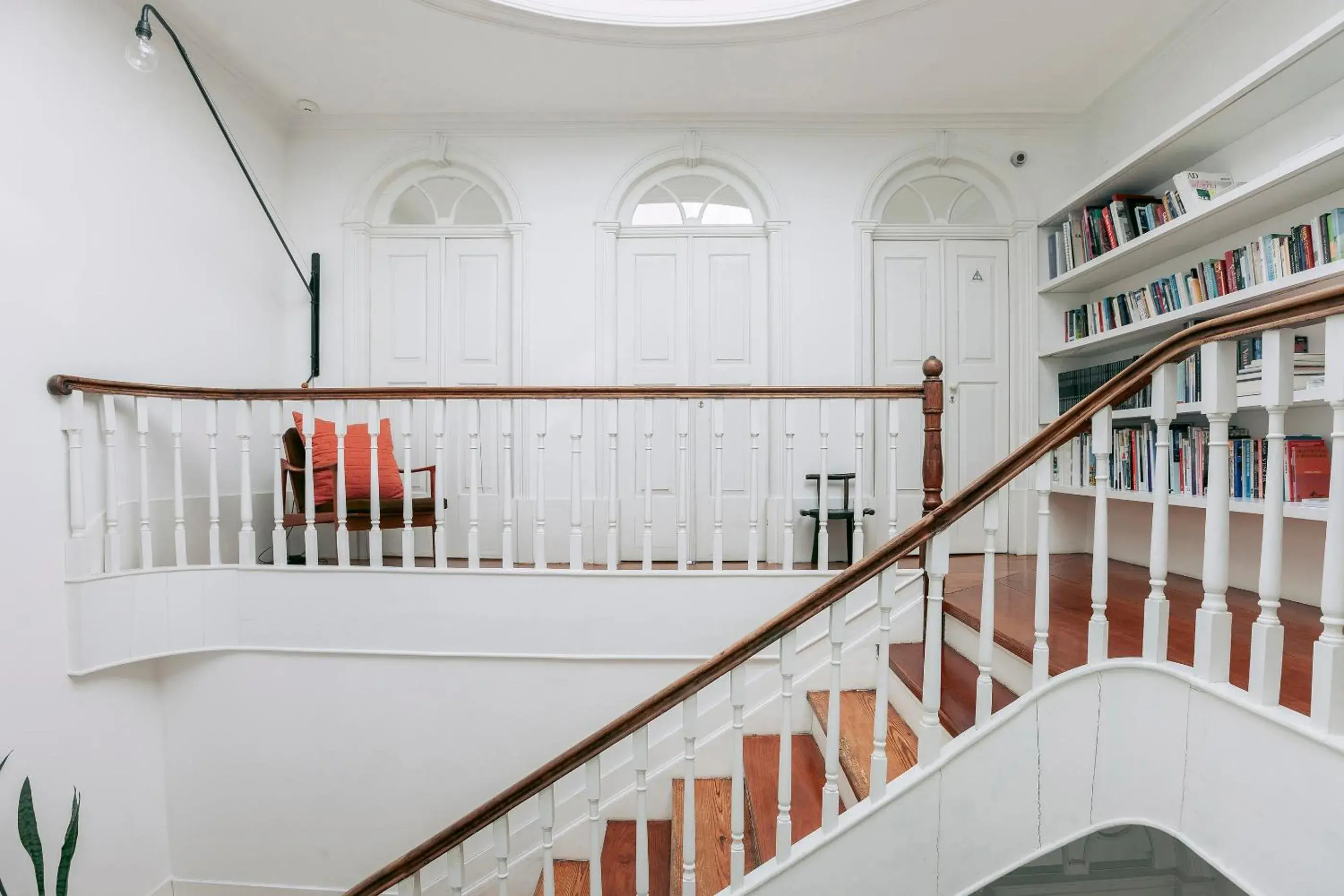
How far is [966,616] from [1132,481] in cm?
133

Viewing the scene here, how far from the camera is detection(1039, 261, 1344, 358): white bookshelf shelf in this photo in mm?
2367

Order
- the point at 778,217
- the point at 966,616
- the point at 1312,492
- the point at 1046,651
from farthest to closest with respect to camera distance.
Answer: the point at 778,217
the point at 966,616
the point at 1312,492
the point at 1046,651

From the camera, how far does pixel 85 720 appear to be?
2.67 meters

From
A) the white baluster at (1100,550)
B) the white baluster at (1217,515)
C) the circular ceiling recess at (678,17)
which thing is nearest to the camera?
the white baluster at (1217,515)

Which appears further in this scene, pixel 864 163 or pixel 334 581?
pixel 864 163

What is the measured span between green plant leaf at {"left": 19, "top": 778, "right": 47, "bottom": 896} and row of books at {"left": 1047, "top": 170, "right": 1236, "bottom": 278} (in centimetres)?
507

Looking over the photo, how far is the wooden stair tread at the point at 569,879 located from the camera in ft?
8.97

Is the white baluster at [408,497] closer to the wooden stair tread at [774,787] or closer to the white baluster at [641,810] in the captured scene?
the white baluster at [641,810]

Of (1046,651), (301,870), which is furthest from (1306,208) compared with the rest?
(301,870)

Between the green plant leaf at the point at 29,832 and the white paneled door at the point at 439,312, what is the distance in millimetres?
2359

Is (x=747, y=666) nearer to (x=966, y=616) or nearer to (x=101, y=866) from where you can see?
(x=966, y=616)

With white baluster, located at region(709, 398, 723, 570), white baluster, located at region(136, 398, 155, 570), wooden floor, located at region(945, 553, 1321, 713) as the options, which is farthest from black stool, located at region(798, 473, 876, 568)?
white baluster, located at region(136, 398, 155, 570)

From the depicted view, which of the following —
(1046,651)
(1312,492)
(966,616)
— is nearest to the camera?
(1046,651)

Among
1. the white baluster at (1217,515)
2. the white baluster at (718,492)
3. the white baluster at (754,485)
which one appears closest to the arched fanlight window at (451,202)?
the white baluster at (718,492)
